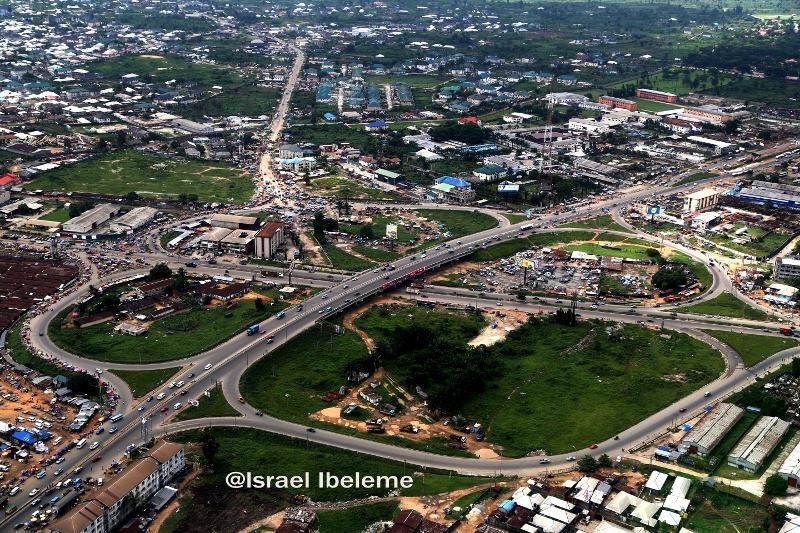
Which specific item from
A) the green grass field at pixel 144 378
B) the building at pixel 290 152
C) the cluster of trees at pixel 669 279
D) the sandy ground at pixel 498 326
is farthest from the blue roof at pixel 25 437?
the building at pixel 290 152

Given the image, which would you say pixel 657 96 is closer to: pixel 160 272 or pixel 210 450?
pixel 160 272

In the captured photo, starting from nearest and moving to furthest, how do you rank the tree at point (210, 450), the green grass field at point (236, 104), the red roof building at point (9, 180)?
1. the tree at point (210, 450)
2. the red roof building at point (9, 180)
3. the green grass field at point (236, 104)

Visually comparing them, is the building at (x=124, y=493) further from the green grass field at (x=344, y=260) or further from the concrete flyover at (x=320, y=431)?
the green grass field at (x=344, y=260)

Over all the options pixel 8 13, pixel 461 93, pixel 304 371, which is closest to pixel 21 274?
pixel 304 371

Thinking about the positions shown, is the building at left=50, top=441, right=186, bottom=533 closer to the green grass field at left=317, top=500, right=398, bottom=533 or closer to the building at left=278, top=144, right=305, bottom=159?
the green grass field at left=317, top=500, right=398, bottom=533

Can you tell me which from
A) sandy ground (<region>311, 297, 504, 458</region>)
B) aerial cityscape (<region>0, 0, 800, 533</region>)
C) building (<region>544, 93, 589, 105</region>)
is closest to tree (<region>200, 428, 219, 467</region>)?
aerial cityscape (<region>0, 0, 800, 533</region>)

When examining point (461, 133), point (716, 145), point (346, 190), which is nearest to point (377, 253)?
point (346, 190)
